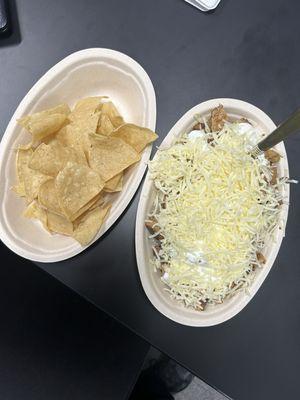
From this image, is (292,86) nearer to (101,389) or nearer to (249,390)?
(249,390)

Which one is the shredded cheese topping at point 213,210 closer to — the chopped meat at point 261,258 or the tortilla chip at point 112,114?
the chopped meat at point 261,258

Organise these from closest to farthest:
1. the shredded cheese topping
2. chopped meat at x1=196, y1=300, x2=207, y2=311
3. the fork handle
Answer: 1. the fork handle
2. the shredded cheese topping
3. chopped meat at x1=196, y1=300, x2=207, y2=311

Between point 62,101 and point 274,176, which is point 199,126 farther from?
point 62,101

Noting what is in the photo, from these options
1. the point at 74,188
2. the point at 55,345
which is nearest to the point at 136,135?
the point at 74,188

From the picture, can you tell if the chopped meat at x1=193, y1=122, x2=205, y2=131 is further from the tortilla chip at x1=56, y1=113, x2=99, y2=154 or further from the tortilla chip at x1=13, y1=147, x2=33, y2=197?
the tortilla chip at x1=13, y1=147, x2=33, y2=197

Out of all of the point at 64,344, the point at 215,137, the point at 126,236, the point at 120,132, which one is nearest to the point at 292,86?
the point at 215,137

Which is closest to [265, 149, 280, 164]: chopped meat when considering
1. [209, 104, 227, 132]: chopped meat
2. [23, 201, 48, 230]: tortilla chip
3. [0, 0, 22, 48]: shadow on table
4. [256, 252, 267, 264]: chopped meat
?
[209, 104, 227, 132]: chopped meat
